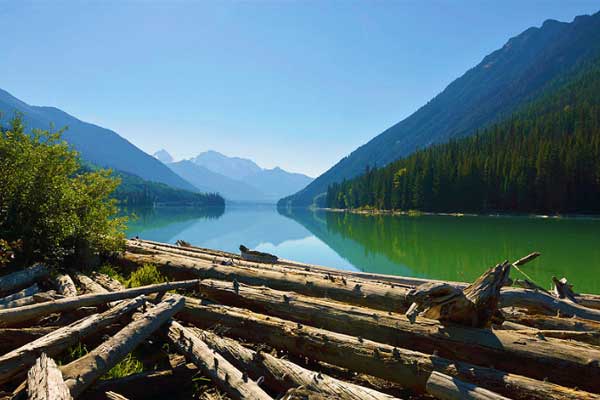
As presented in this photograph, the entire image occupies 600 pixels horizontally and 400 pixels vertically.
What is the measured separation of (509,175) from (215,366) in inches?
4359

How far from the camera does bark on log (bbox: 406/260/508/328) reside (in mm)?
5234

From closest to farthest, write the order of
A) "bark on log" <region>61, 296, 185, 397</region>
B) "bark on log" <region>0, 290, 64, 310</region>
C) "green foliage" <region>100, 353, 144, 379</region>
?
"bark on log" <region>61, 296, 185, 397</region>
"green foliage" <region>100, 353, 144, 379</region>
"bark on log" <region>0, 290, 64, 310</region>

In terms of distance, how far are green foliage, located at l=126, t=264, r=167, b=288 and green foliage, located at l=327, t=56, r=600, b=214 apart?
347ft

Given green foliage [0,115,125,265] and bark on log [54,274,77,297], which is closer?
bark on log [54,274,77,297]

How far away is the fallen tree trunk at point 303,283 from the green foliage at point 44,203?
222 cm

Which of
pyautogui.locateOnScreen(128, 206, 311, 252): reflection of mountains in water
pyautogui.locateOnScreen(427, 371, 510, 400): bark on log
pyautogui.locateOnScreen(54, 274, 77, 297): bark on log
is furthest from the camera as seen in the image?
pyautogui.locateOnScreen(128, 206, 311, 252): reflection of mountains in water

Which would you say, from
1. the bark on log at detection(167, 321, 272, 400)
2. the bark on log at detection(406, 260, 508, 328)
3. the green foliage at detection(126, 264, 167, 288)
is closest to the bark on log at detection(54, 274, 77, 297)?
the green foliage at detection(126, 264, 167, 288)

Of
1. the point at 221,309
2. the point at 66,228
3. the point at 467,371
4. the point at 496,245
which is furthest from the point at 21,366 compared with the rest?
the point at 496,245

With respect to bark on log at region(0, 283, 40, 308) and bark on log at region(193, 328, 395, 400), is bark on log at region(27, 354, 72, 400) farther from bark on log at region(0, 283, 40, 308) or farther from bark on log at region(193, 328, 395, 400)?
bark on log at region(0, 283, 40, 308)

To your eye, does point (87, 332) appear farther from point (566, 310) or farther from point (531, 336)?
point (566, 310)

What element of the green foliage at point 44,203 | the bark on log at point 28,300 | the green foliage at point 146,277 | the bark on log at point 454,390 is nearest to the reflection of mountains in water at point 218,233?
the green foliage at point 44,203

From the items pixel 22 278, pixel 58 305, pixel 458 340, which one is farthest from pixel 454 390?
pixel 22 278

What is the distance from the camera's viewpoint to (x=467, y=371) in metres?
4.69

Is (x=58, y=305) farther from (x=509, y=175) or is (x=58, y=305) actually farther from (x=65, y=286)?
(x=509, y=175)
